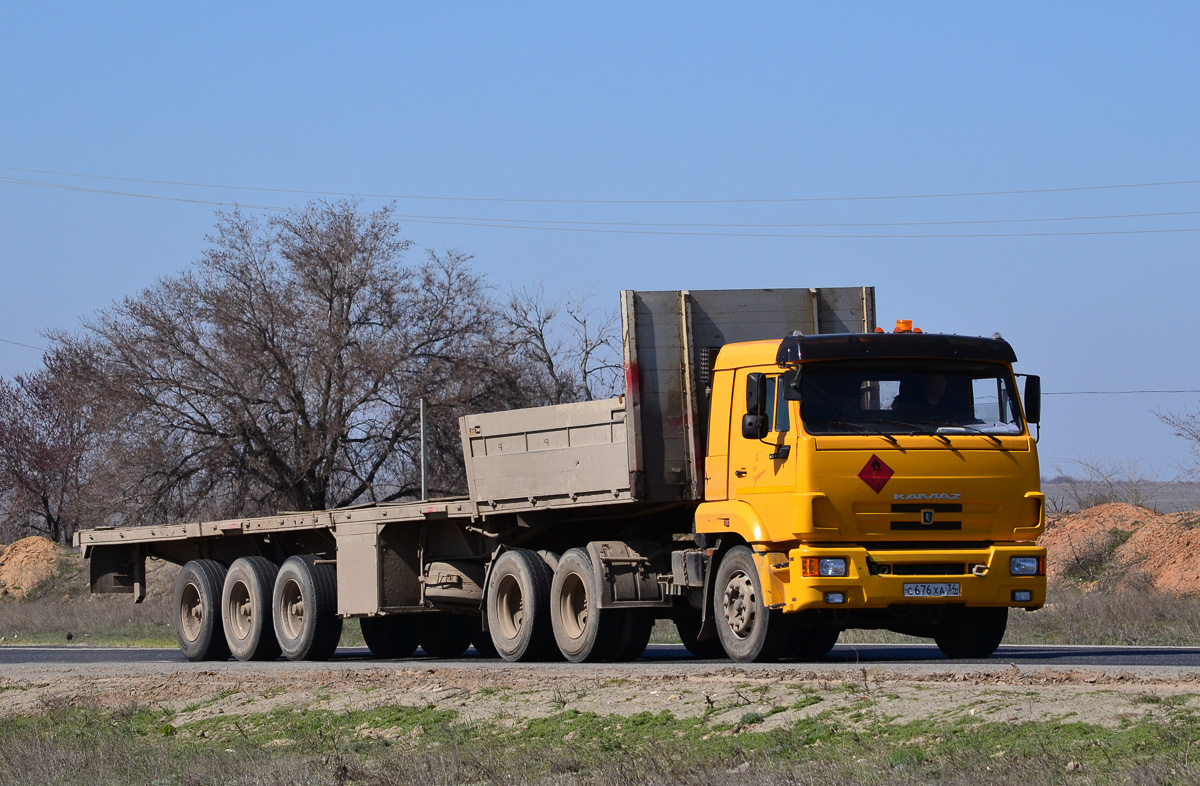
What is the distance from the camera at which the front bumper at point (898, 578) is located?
12898 mm

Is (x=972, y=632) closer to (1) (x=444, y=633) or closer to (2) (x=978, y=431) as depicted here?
(2) (x=978, y=431)

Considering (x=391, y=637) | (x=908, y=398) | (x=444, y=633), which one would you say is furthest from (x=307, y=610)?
(x=908, y=398)

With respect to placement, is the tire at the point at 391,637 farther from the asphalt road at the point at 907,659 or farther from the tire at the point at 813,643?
the tire at the point at 813,643

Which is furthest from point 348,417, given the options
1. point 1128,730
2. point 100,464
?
point 1128,730

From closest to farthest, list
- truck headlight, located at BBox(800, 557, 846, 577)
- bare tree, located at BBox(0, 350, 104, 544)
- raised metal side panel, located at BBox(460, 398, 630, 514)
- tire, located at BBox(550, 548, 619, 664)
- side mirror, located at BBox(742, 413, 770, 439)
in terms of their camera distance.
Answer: truck headlight, located at BBox(800, 557, 846, 577), side mirror, located at BBox(742, 413, 770, 439), raised metal side panel, located at BBox(460, 398, 630, 514), tire, located at BBox(550, 548, 619, 664), bare tree, located at BBox(0, 350, 104, 544)

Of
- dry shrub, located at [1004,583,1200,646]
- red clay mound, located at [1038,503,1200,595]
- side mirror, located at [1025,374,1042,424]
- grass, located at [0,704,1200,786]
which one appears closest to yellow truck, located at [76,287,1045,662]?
side mirror, located at [1025,374,1042,424]

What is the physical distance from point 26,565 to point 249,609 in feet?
110

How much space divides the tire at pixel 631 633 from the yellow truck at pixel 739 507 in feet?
0.08

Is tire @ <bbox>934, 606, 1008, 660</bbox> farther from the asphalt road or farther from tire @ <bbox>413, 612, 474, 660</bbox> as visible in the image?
tire @ <bbox>413, 612, 474, 660</bbox>

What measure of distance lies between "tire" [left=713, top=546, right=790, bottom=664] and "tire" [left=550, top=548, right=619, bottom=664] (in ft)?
4.87

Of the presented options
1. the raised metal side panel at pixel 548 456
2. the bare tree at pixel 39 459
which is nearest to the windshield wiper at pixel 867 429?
the raised metal side panel at pixel 548 456

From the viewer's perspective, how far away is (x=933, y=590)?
13055mm

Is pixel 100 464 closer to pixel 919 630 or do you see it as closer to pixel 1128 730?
pixel 919 630

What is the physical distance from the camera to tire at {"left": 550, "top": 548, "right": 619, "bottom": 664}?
15.3m
